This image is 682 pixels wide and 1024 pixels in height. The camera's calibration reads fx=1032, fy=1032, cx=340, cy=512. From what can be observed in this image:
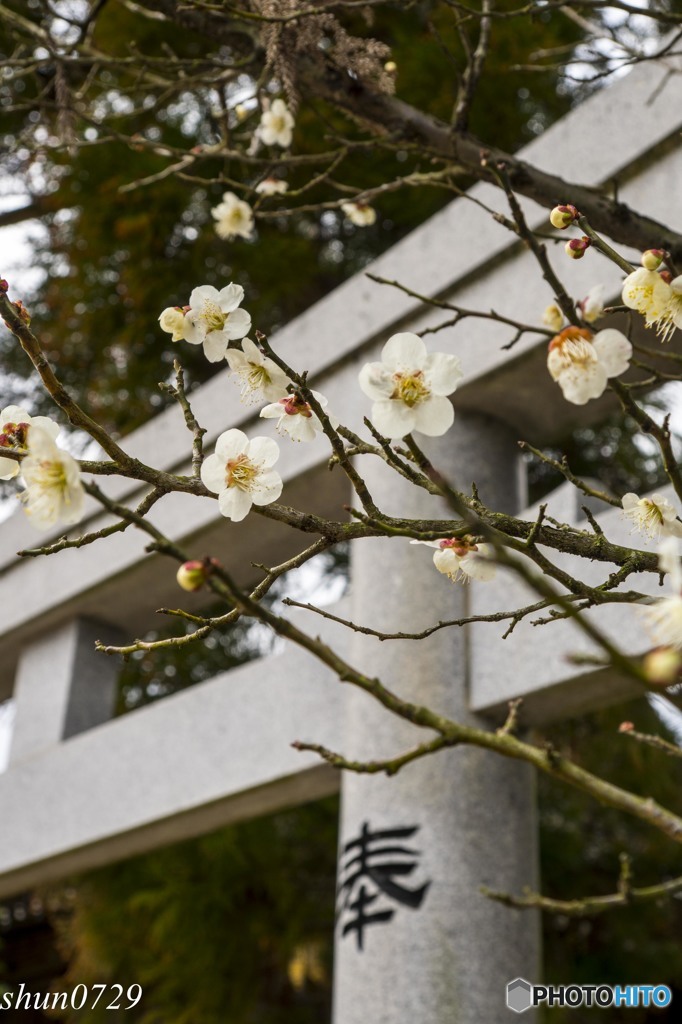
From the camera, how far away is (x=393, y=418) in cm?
83

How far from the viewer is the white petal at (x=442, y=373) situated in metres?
0.84

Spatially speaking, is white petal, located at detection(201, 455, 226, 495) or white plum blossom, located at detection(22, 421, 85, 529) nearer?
white plum blossom, located at detection(22, 421, 85, 529)

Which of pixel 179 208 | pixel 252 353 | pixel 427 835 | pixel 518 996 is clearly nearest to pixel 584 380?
pixel 252 353

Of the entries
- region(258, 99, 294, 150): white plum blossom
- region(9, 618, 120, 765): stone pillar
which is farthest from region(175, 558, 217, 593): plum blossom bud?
region(9, 618, 120, 765): stone pillar

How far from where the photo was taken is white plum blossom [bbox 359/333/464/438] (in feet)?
2.74

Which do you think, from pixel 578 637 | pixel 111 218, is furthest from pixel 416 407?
pixel 111 218

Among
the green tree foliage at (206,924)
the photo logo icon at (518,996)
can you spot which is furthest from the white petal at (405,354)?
the green tree foliage at (206,924)

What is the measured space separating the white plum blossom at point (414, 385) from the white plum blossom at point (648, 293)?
0.61 ft

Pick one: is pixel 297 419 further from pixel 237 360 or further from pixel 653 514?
pixel 653 514

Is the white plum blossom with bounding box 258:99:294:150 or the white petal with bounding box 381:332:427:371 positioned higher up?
the white plum blossom with bounding box 258:99:294:150

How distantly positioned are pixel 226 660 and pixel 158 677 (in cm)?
31

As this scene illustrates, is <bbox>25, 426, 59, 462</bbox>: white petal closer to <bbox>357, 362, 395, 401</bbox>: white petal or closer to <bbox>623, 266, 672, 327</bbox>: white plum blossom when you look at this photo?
<bbox>357, 362, 395, 401</bbox>: white petal

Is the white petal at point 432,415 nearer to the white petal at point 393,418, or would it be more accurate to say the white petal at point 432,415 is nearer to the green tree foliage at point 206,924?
the white petal at point 393,418

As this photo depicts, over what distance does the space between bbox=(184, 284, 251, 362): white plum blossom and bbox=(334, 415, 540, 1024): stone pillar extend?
1242 mm
